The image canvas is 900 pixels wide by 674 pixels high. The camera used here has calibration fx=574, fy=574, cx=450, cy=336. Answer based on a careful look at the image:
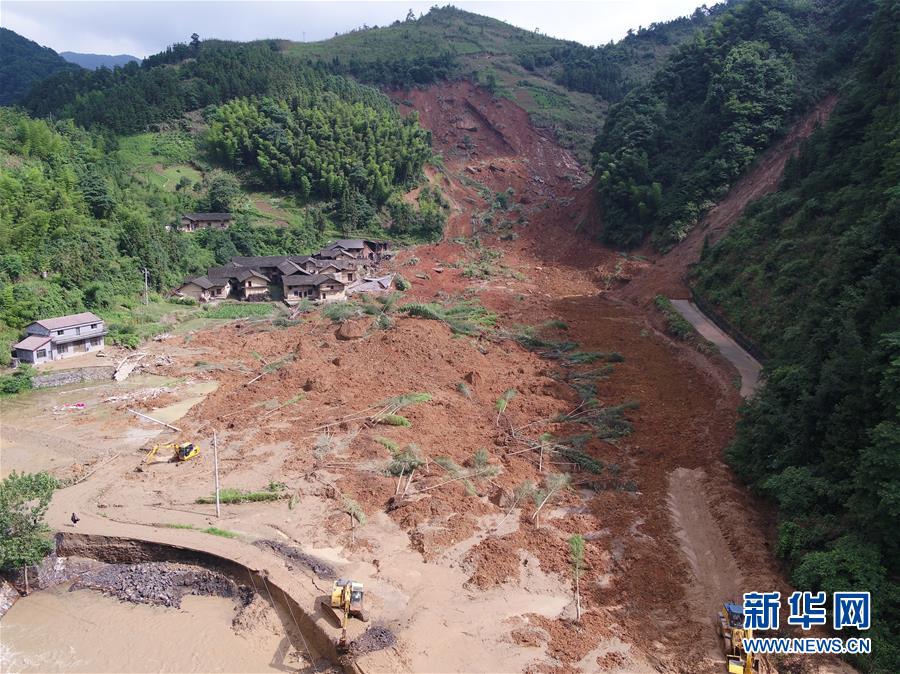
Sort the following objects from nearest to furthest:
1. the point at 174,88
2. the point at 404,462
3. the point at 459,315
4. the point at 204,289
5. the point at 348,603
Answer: the point at 348,603
the point at 404,462
the point at 459,315
the point at 204,289
the point at 174,88

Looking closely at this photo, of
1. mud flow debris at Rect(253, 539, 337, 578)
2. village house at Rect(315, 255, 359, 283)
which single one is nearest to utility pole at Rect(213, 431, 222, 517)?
mud flow debris at Rect(253, 539, 337, 578)

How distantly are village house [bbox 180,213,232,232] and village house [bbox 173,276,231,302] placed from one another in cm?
848

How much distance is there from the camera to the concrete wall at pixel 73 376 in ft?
78.5

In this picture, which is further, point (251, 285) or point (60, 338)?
point (251, 285)

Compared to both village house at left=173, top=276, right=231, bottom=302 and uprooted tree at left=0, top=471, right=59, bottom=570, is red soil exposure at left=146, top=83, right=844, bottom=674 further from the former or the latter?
uprooted tree at left=0, top=471, right=59, bottom=570

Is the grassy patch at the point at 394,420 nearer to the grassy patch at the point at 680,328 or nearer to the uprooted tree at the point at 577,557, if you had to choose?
the uprooted tree at the point at 577,557

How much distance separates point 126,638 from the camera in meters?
12.4

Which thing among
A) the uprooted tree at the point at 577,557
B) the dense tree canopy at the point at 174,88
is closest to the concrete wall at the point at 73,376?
the uprooted tree at the point at 577,557

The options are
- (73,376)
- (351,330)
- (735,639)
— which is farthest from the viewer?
(351,330)

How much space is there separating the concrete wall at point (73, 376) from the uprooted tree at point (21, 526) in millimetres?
12046

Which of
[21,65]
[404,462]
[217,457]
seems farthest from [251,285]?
[21,65]

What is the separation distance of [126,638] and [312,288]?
1058 inches

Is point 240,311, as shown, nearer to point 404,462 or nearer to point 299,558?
point 404,462

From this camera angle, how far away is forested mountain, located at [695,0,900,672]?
1120cm
